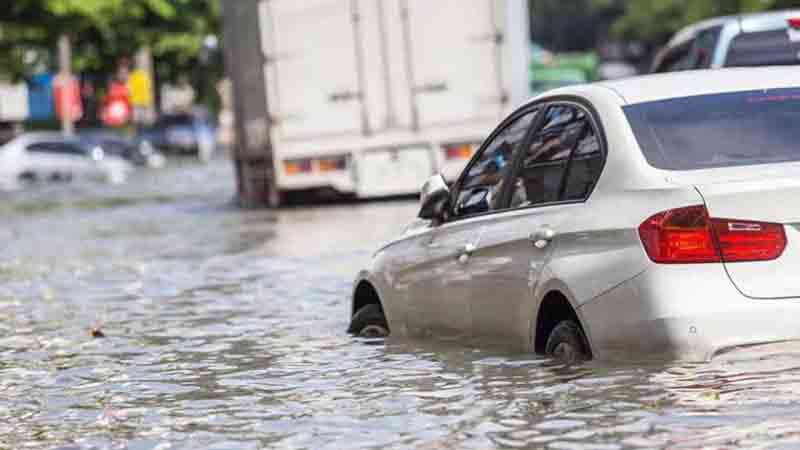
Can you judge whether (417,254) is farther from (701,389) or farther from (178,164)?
(178,164)

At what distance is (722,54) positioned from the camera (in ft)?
55.4

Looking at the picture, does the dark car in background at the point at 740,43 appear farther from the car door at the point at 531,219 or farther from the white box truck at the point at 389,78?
the white box truck at the point at 389,78

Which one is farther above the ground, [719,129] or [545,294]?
[719,129]

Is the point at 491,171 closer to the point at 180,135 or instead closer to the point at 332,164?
the point at 332,164

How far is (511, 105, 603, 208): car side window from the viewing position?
8.88 meters

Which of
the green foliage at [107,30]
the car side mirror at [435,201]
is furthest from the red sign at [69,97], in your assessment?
the car side mirror at [435,201]

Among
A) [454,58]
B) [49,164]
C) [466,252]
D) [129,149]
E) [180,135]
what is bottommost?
[180,135]

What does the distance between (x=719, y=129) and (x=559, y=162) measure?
735mm

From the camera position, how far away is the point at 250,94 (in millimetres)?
27047

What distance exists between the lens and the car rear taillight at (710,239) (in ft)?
26.8

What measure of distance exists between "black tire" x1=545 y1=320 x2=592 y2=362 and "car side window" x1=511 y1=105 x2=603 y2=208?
0.52 meters

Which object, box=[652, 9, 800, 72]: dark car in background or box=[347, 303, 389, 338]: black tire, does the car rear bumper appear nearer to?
box=[347, 303, 389, 338]: black tire

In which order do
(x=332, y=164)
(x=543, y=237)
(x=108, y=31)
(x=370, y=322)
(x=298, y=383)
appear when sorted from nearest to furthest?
(x=543, y=237) < (x=298, y=383) < (x=370, y=322) < (x=332, y=164) < (x=108, y=31)

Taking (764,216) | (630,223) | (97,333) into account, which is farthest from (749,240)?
(97,333)
